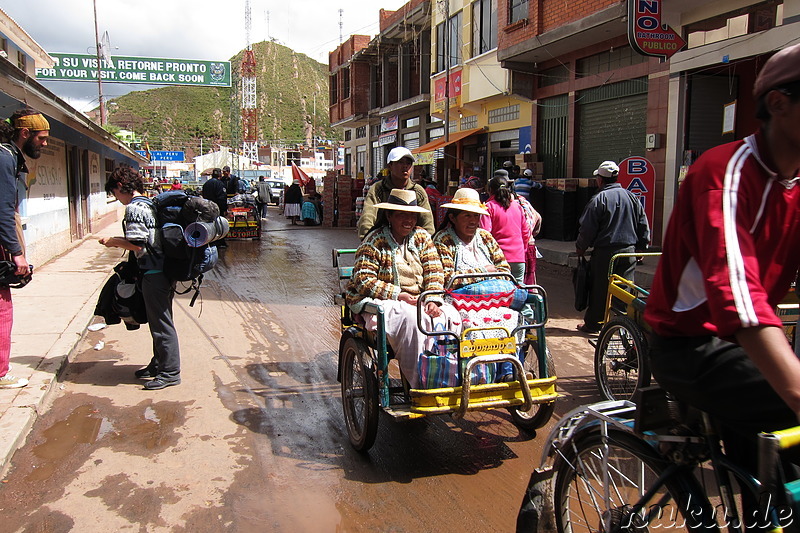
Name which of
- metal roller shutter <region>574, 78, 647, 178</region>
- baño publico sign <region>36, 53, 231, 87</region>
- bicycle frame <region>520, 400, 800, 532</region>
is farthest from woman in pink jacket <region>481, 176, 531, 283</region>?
baño publico sign <region>36, 53, 231, 87</region>

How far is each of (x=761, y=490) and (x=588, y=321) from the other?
5587 mm

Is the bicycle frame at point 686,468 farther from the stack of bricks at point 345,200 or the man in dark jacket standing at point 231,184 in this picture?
the stack of bricks at point 345,200

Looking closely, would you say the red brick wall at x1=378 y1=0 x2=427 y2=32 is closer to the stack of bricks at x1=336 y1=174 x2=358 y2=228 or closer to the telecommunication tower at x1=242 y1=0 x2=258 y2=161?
the stack of bricks at x1=336 y1=174 x2=358 y2=228

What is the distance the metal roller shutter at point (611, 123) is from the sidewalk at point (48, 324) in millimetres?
2830

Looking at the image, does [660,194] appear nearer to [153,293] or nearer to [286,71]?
[153,293]

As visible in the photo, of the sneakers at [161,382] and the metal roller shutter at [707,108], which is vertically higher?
the metal roller shutter at [707,108]

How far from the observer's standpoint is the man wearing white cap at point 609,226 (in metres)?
6.84

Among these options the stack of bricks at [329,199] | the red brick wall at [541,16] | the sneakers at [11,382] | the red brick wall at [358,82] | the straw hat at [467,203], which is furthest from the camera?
the red brick wall at [358,82]

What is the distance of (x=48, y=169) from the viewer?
13.3 meters

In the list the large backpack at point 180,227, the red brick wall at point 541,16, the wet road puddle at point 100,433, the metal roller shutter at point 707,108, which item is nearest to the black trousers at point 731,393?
the wet road puddle at point 100,433

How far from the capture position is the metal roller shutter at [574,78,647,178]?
44.9ft

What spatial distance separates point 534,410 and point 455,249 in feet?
4.39

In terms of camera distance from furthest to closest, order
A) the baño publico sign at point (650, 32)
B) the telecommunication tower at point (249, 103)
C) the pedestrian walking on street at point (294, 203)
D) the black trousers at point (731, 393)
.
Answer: the telecommunication tower at point (249, 103) → the pedestrian walking on street at point (294, 203) → the baño publico sign at point (650, 32) → the black trousers at point (731, 393)

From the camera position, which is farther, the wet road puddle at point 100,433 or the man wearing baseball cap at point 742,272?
the wet road puddle at point 100,433
